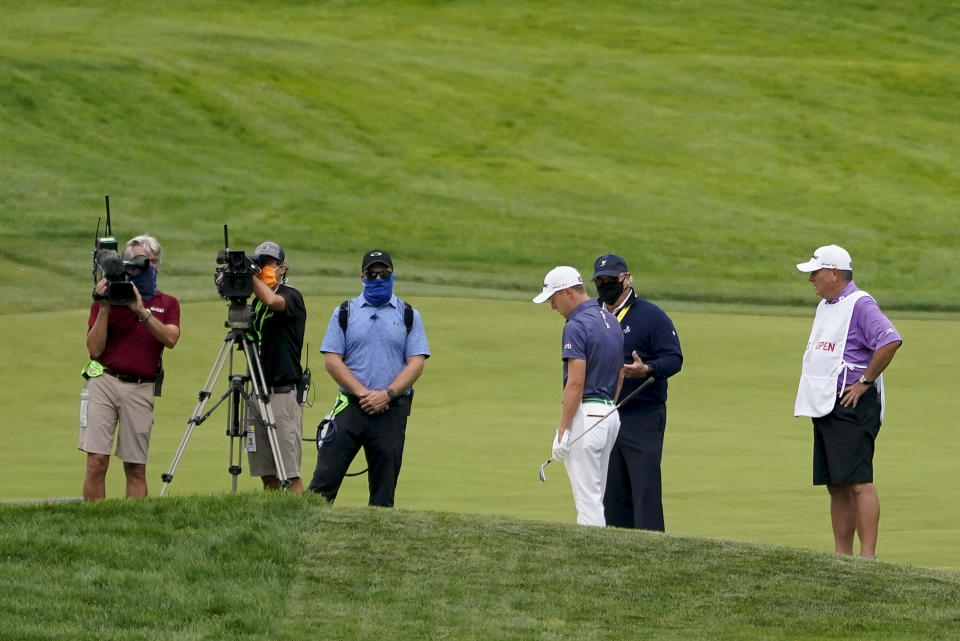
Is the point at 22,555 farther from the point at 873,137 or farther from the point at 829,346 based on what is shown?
the point at 873,137

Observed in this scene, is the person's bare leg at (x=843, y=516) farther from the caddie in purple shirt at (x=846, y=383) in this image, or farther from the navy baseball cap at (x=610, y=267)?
the navy baseball cap at (x=610, y=267)

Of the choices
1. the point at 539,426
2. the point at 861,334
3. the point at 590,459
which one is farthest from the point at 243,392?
the point at 539,426

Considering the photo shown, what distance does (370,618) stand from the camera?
7684 mm

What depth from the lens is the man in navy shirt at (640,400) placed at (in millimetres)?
10812

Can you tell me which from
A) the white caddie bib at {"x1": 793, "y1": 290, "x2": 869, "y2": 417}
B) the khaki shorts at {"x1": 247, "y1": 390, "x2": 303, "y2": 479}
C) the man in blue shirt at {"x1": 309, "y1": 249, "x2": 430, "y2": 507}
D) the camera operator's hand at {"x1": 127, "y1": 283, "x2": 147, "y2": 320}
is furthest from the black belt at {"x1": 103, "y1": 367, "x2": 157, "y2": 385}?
the white caddie bib at {"x1": 793, "y1": 290, "x2": 869, "y2": 417}

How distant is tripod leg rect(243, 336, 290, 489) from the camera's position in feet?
35.5

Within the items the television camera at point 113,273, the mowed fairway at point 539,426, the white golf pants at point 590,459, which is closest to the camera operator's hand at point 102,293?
the television camera at point 113,273

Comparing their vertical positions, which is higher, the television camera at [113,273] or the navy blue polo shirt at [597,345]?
the television camera at [113,273]

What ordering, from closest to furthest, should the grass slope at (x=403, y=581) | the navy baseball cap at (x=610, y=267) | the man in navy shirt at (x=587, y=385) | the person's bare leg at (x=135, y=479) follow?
the grass slope at (x=403, y=581)
the man in navy shirt at (x=587, y=385)
the navy baseball cap at (x=610, y=267)
the person's bare leg at (x=135, y=479)

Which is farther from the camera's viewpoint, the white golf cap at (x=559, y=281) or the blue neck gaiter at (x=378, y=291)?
the blue neck gaiter at (x=378, y=291)

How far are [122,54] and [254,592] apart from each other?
39.5m

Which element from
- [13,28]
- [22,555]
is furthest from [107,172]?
[22,555]

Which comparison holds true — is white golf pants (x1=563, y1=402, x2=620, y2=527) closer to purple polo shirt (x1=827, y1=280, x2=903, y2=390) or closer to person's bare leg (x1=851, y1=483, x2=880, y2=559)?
purple polo shirt (x1=827, y1=280, x2=903, y2=390)

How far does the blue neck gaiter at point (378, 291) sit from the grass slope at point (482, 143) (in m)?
15.6
